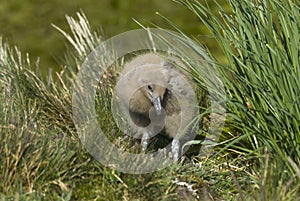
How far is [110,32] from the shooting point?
912cm

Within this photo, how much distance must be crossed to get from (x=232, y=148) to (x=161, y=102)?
22.5 inches

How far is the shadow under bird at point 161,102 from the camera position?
17.2ft

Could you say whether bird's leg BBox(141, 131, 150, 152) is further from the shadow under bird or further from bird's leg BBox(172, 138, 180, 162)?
bird's leg BBox(172, 138, 180, 162)

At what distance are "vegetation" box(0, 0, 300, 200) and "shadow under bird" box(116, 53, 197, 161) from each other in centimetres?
31

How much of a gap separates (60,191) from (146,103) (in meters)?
1.17

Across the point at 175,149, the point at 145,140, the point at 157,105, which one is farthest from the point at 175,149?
the point at 157,105

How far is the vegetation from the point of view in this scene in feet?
13.9

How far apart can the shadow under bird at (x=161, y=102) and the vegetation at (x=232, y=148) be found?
12.3 inches

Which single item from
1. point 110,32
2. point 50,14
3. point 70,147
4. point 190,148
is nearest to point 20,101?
point 70,147

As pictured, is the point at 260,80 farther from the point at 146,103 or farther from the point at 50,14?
the point at 50,14

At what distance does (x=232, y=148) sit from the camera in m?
5.11

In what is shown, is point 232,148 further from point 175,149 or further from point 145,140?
point 145,140

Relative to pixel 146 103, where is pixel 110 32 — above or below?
above

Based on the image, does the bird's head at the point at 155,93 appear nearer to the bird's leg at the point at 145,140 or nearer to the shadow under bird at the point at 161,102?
the shadow under bird at the point at 161,102
